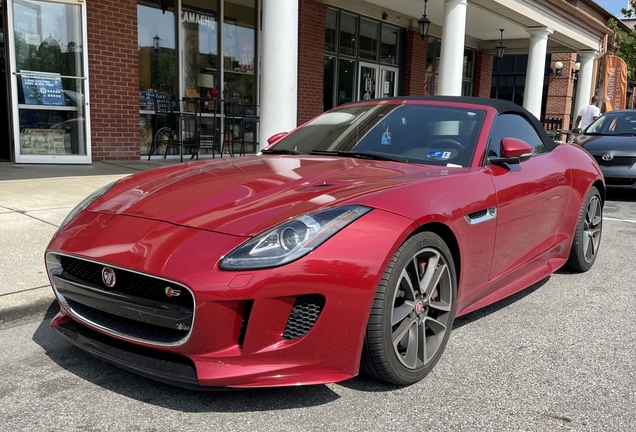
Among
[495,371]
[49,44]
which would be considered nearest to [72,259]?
[495,371]

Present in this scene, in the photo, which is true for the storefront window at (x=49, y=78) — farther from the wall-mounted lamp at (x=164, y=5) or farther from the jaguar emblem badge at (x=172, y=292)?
the jaguar emblem badge at (x=172, y=292)

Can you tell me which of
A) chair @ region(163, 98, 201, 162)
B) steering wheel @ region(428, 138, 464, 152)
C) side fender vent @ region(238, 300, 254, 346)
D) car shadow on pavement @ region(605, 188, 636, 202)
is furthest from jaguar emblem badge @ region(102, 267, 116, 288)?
car shadow on pavement @ region(605, 188, 636, 202)

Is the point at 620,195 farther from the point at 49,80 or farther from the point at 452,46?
the point at 49,80

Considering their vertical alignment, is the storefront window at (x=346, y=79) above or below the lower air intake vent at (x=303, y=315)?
above

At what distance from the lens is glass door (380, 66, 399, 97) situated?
1634 centimetres

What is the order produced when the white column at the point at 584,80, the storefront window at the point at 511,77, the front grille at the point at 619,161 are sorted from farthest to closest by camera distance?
the storefront window at the point at 511,77, the white column at the point at 584,80, the front grille at the point at 619,161

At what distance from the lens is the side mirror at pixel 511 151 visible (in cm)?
343

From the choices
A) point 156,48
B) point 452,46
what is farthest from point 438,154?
point 156,48

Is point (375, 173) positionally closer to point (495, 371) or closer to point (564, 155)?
point (495, 371)

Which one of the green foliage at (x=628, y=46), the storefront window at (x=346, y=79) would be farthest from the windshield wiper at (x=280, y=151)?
the green foliage at (x=628, y=46)

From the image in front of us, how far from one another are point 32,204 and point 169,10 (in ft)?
19.9

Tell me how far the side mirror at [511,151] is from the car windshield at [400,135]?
0.17 m

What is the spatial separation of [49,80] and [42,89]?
18 cm

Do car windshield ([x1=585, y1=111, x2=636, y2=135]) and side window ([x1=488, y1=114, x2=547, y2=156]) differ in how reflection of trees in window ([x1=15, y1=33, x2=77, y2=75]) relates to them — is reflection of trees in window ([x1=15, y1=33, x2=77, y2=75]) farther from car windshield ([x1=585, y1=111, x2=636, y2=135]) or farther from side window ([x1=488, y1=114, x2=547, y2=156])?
car windshield ([x1=585, y1=111, x2=636, y2=135])
